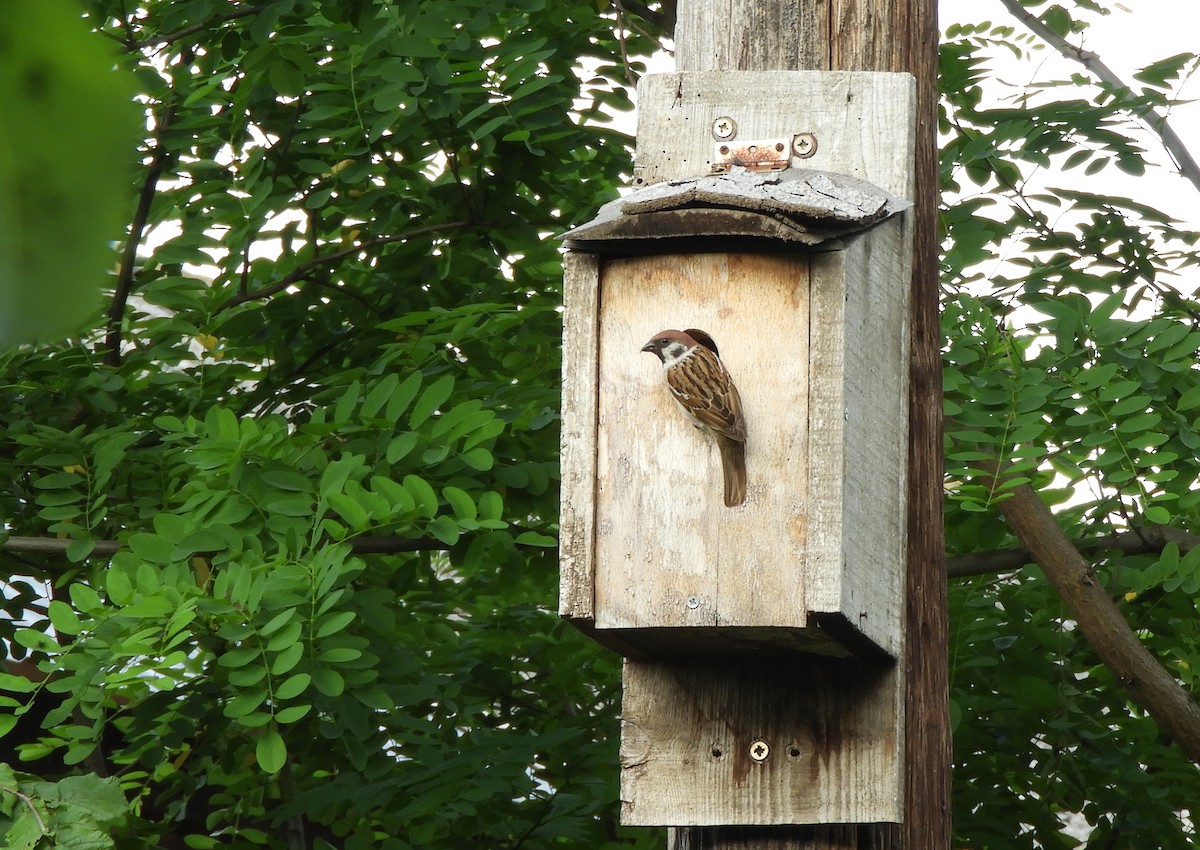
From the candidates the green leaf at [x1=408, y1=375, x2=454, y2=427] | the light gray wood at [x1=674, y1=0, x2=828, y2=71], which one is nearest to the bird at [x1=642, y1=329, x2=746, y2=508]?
the light gray wood at [x1=674, y1=0, x2=828, y2=71]

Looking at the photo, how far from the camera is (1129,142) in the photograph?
464cm

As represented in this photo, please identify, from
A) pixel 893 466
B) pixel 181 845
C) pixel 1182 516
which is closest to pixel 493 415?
pixel 893 466

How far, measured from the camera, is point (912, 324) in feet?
8.27

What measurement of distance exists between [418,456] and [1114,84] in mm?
2739

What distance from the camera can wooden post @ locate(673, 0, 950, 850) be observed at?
2.41 meters

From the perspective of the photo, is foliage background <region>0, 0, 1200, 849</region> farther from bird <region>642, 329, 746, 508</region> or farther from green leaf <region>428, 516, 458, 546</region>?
bird <region>642, 329, 746, 508</region>

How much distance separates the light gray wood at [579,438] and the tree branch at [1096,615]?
7.31 ft

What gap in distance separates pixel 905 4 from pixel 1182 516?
2.55 metres

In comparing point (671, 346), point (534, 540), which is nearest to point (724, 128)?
point (671, 346)

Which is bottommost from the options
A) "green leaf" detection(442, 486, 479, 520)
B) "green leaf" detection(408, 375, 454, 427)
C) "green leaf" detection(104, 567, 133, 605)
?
"green leaf" detection(104, 567, 133, 605)

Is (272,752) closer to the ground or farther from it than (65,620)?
closer to the ground

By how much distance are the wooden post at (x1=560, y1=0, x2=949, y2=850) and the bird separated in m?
0.03

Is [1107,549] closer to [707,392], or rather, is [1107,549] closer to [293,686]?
[293,686]

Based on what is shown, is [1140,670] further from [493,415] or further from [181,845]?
[181,845]
